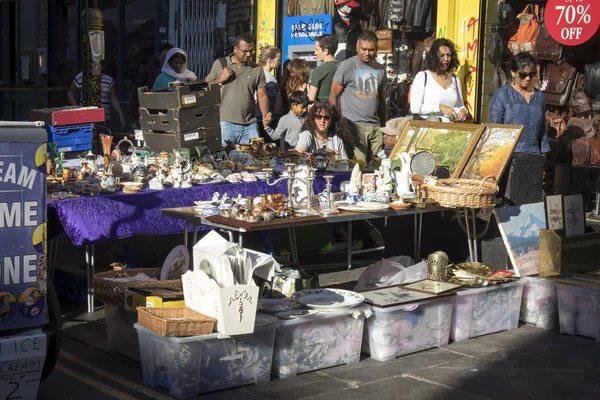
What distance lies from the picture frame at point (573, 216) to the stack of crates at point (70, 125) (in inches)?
161

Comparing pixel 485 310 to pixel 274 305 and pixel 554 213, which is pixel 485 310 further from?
pixel 274 305

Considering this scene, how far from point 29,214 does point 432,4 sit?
8.58 m

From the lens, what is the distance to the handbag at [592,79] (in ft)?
38.2

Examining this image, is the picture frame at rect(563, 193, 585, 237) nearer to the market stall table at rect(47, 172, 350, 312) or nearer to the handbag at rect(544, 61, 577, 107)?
the market stall table at rect(47, 172, 350, 312)

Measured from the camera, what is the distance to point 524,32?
12023 mm

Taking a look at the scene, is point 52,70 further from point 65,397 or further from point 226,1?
point 65,397

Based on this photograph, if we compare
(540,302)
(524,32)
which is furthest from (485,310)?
(524,32)

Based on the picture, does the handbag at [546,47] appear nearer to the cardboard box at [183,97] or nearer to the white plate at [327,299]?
the cardboard box at [183,97]

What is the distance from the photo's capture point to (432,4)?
12.7 m

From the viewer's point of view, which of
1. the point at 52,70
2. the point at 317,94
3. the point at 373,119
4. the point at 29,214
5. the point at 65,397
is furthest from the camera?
the point at 52,70

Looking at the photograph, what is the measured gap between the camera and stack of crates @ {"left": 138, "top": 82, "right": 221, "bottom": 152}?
8.82 metres

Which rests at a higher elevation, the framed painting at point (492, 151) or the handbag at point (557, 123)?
the handbag at point (557, 123)

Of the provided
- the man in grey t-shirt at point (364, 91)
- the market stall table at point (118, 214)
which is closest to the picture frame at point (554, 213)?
the market stall table at point (118, 214)

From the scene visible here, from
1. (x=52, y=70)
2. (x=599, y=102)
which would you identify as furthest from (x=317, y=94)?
(x=52, y=70)
